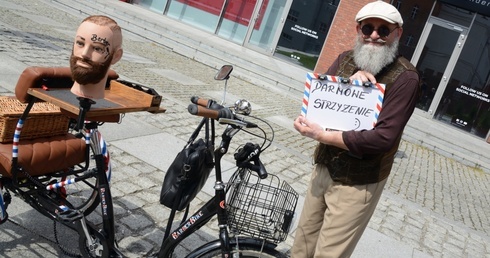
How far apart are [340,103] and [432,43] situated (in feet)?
42.7

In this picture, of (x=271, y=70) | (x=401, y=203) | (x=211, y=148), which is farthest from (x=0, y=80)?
(x=271, y=70)

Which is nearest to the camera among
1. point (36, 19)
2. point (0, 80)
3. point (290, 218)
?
point (290, 218)

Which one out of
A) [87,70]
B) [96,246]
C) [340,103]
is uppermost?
[340,103]

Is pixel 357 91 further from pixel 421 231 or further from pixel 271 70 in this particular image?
pixel 271 70

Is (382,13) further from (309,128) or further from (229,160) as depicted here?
(229,160)

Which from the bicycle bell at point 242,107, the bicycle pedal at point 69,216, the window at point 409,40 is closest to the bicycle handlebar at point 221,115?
the bicycle bell at point 242,107

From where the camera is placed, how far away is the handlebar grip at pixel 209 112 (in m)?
2.18

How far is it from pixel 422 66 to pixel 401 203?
8.96 m

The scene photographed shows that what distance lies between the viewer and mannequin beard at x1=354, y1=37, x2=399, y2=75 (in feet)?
7.97

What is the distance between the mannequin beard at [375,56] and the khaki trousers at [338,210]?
0.68 m

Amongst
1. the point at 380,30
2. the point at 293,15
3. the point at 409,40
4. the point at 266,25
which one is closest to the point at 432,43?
the point at 409,40

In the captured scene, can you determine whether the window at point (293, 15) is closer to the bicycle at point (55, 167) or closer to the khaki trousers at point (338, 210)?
the bicycle at point (55, 167)

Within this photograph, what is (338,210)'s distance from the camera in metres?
2.62

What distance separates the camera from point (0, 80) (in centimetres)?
597
